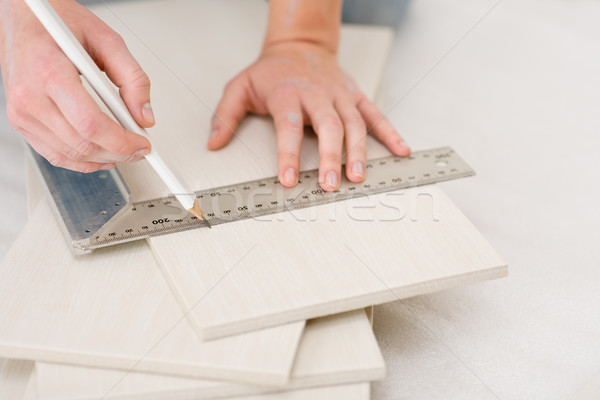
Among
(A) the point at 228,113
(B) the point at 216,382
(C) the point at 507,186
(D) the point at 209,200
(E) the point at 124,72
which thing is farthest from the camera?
(C) the point at 507,186

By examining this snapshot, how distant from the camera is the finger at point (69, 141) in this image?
93 centimetres

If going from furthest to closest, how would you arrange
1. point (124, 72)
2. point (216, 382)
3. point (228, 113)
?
point (228, 113) → point (124, 72) → point (216, 382)

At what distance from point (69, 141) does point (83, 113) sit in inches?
2.9

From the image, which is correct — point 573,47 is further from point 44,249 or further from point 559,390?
point 44,249

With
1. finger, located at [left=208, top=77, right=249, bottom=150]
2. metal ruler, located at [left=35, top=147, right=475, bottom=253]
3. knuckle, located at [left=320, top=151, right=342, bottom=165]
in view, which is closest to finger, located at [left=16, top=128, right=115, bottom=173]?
metal ruler, located at [left=35, top=147, right=475, bottom=253]

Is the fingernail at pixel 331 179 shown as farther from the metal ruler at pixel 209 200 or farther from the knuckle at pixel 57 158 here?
the knuckle at pixel 57 158

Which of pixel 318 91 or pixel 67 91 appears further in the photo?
pixel 318 91

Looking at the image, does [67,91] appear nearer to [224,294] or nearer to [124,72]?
[124,72]

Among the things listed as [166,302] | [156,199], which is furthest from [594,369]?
[156,199]

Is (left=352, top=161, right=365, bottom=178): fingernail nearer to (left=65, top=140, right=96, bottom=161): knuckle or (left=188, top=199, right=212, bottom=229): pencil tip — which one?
(left=188, top=199, right=212, bottom=229): pencil tip

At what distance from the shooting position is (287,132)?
1255mm

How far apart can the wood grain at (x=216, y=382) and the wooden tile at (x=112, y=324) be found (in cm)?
2

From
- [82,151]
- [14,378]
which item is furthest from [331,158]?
[14,378]

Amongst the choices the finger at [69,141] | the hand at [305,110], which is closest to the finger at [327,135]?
the hand at [305,110]
